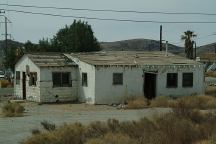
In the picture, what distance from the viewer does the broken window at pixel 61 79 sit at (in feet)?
133

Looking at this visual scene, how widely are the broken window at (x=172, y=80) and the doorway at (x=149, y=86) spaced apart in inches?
45.9

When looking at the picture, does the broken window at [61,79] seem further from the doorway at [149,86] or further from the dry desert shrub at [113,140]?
the dry desert shrub at [113,140]

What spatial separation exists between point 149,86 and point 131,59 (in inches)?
103

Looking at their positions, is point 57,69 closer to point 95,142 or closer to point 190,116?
point 190,116

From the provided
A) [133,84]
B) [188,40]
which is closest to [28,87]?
[133,84]

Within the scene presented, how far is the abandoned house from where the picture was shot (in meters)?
39.2

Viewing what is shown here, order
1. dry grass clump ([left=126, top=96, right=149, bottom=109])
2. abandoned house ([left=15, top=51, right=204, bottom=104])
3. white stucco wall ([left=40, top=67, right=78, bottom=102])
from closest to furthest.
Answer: dry grass clump ([left=126, top=96, right=149, bottom=109]) < abandoned house ([left=15, top=51, right=204, bottom=104]) < white stucco wall ([left=40, top=67, right=78, bottom=102])

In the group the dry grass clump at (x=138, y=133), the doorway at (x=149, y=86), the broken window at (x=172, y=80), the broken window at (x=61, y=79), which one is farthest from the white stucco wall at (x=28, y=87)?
the dry grass clump at (x=138, y=133)

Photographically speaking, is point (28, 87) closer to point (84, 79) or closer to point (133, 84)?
point (84, 79)

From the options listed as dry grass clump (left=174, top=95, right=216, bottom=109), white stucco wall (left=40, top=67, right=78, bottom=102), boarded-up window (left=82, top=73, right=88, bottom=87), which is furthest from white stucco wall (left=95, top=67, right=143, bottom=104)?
dry grass clump (left=174, top=95, right=216, bottom=109)

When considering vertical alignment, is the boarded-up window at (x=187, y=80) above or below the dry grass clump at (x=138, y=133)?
above

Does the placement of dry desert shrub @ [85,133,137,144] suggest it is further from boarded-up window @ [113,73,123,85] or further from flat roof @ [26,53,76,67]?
flat roof @ [26,53,76,67]

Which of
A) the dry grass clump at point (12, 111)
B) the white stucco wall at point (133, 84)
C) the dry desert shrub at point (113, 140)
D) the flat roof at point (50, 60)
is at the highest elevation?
the flat roof at point (50, 60)

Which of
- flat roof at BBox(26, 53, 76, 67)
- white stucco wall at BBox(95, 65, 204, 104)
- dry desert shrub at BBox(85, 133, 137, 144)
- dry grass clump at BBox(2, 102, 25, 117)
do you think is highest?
flat roof at BBox(26, 53, 76, 67)
